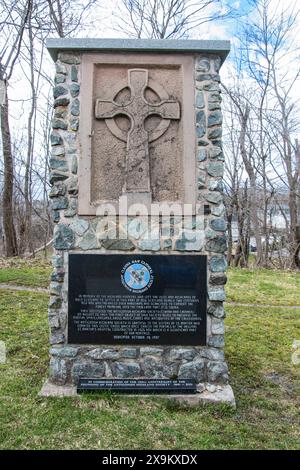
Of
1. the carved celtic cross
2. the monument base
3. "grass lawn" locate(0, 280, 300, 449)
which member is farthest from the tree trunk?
the monument base

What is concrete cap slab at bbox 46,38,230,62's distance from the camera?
3785 mm

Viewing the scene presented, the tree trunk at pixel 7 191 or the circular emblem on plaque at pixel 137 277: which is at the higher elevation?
the tree trunk at pixel 7 191

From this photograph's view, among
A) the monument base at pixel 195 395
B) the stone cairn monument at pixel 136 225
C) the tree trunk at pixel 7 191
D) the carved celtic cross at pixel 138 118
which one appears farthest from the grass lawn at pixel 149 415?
the tree trunk at pixel 7 191

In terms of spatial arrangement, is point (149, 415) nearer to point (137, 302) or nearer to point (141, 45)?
point (137, 302)

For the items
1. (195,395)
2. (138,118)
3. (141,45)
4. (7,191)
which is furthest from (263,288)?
(7,191)

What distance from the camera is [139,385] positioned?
369 centimetres

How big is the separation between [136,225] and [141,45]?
1.67 metres

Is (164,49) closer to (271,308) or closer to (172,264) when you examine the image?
(172,264)

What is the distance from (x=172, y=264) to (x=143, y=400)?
122 cm

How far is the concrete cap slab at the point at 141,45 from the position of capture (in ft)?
12.4

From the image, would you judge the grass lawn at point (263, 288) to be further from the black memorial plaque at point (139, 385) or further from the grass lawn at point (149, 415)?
the black memorial plaque at point (139, 385)
